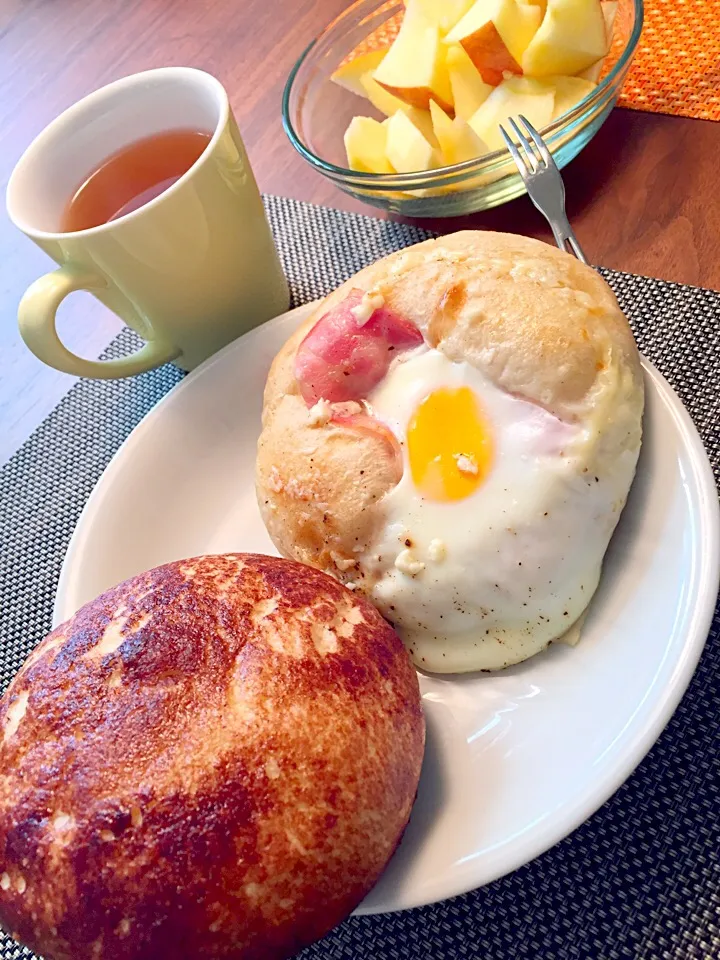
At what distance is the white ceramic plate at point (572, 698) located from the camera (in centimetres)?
69

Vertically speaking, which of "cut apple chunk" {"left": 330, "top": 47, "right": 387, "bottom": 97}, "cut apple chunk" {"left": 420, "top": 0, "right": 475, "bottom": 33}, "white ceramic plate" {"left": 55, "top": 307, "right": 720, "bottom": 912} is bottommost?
"white ceramic plate" {"left": 55, "top": 307, "right": 720, "bottom": 912}

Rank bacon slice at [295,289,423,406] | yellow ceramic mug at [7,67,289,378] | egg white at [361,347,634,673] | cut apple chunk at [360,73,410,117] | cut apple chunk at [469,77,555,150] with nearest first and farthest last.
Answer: egg white at [361,347,634,673]
bacon slice at [295,289,423,406]
yellow ceramic mug at [7,67,289,378]
cut apple chunk at [469,77,555,150]
cut apple chunk at [360,73,410,117]

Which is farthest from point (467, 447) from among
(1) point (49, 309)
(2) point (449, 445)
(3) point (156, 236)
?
(1) point (49, 309)

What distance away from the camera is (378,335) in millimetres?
890

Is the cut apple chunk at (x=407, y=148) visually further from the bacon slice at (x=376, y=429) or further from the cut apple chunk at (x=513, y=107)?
the bacon slice at (x=376, y=429)

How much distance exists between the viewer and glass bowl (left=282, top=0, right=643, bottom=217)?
3.49 feet

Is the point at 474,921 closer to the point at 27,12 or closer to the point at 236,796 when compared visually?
the point at 236,796

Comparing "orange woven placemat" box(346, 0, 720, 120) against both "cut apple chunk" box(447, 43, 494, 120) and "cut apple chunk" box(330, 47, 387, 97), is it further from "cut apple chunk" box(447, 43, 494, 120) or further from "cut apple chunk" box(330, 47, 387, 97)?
"cut apple chunk" box(330, 47, 387, 97)

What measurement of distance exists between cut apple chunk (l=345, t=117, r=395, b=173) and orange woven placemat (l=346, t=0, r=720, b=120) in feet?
1.28

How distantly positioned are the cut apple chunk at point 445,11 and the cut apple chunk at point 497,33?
0.08 ft

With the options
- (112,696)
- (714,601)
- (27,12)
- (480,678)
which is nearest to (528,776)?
(480,678)

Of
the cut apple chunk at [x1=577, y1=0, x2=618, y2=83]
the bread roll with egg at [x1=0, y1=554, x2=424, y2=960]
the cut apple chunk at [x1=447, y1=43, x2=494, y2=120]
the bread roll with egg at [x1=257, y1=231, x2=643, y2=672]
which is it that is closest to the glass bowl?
the cut apple chunk at [x1=577, y1=0, x2=618, y2=83]

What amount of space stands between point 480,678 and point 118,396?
0.82 m

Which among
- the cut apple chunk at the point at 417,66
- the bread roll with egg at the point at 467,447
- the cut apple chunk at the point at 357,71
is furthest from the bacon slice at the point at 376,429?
the cut apple chunk at the point at 357,71
